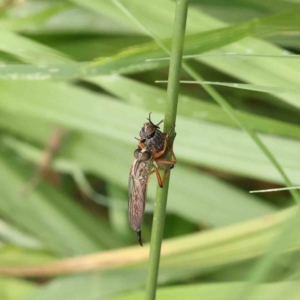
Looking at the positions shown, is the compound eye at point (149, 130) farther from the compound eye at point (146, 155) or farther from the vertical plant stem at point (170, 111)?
the vertical plant stem at point (170, 111)

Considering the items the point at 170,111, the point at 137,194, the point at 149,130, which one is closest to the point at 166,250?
the point at 137,194

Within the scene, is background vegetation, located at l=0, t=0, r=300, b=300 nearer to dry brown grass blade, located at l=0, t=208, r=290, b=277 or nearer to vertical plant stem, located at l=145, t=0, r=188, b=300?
dry brown grass blade, located at l=0, t=208, r=290, b=277

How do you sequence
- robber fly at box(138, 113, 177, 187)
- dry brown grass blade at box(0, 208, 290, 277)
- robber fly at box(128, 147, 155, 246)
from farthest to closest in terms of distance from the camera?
dry brown grass blade at box(0, 208, 290, 277) → robber fly at box(128, 147, 155, 246) → robber fly at box(138, 113, 177, 187)

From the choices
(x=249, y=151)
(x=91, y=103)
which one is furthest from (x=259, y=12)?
(x=91, y=103)

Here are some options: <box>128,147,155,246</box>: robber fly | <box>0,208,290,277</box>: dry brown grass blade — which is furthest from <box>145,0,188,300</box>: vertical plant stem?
<box>0,208,290,277</box>: dry brown grass blade

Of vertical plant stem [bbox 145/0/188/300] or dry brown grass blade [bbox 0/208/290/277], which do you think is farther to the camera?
dry brown grass blade [bbox 0/208/290/277]

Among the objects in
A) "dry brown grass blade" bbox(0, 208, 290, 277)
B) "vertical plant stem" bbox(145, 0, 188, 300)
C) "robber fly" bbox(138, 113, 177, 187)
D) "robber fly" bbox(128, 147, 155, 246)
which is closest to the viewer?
"vertical plant stem" bbox(145, 0, 188, 300)
